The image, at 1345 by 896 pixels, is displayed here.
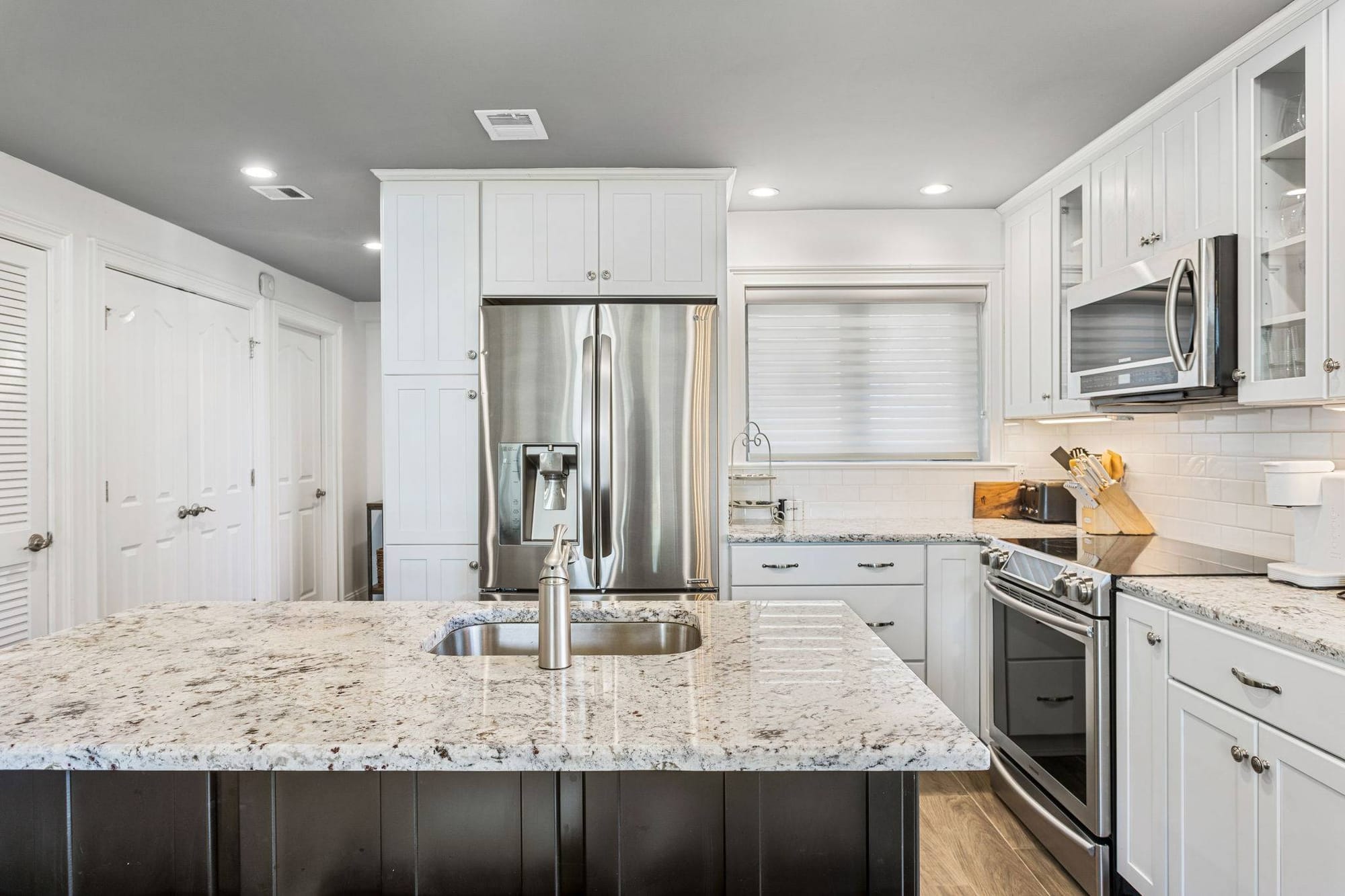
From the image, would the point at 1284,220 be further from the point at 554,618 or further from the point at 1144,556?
the point at 554,618

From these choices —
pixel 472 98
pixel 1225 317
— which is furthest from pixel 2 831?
pixel 1225 317

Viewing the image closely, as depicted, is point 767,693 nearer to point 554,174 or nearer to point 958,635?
point 958,635

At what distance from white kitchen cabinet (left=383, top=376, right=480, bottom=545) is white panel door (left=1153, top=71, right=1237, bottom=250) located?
2.54 m

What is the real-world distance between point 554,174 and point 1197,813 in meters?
2.93

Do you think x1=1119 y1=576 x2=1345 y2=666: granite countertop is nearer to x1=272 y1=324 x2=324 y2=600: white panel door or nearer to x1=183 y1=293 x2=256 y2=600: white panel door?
x1=183 y1=293 x2=256 y2=600: white panel door

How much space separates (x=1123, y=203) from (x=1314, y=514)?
1.29 metres

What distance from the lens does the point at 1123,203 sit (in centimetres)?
268

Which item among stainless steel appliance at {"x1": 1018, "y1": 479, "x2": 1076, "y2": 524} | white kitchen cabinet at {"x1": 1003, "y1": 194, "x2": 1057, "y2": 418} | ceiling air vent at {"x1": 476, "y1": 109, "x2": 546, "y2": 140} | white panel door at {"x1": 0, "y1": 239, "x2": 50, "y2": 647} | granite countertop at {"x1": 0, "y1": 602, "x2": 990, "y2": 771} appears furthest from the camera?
stainless steel appliance at {"x1": 1018, "y1": 479, "x2": 1076, "y2": 524}

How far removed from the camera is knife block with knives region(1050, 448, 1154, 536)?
2.97 m

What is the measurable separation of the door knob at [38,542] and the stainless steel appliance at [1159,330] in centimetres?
408

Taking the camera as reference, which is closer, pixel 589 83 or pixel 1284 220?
pixel 1284 220

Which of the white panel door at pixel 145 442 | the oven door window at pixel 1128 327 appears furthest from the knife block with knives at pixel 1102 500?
the white panel door at pixel 145 442

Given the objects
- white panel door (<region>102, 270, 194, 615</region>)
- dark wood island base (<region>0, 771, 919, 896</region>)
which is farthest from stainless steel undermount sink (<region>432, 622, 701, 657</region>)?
white panel door (<region>102, 270, 194, 615</region>)

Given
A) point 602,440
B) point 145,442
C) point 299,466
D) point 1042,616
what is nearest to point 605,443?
point 602,440
